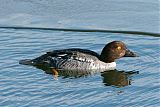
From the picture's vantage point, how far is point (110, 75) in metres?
13.3

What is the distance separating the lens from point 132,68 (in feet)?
43.7

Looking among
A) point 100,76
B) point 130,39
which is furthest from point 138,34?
point 100,76

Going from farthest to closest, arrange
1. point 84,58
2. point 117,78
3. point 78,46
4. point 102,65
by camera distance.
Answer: point 78,46 < point 102,65 < point 84,58 < point 117,78

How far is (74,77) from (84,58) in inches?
40.4

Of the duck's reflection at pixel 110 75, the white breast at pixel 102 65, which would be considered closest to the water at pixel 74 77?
the duck's reflection at pixel 110 75

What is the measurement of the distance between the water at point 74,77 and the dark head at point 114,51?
241 mm

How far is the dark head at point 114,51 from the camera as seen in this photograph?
46.1 ft

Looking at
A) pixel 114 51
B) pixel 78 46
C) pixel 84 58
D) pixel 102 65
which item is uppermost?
pixel 78 46

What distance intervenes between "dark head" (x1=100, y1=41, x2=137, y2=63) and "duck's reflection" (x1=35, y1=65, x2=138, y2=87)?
647 millimetres

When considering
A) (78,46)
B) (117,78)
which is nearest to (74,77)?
(117,78)

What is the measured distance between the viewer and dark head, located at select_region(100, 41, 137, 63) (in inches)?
553

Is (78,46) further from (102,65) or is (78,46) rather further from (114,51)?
(114,51)

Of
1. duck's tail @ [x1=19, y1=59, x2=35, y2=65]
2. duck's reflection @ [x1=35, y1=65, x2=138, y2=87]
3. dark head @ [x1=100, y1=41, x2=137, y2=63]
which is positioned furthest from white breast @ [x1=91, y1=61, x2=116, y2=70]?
duck's tail @ [x1=19, y1=59, x2=35, y2=65]

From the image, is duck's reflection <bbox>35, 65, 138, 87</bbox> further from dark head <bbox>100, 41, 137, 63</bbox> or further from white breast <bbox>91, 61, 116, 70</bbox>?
dark head <bbox>100, 41, 137, 63</bbox>
